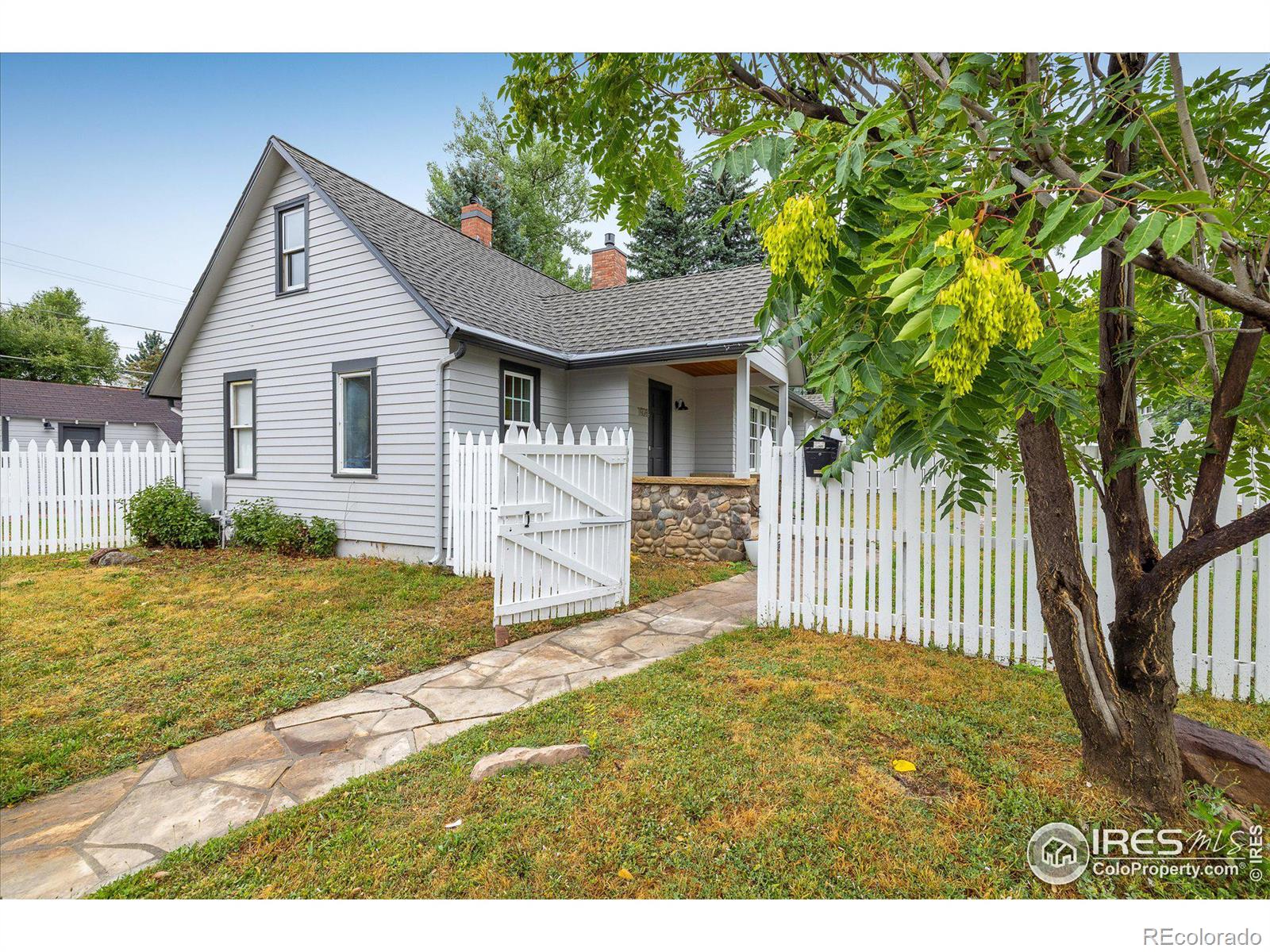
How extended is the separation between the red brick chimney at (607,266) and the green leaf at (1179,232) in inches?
487

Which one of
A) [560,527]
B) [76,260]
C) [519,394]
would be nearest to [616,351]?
[519,394]

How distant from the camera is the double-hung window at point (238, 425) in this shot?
29.1 feet

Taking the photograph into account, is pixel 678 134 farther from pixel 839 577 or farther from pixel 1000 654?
pixel 1000 654

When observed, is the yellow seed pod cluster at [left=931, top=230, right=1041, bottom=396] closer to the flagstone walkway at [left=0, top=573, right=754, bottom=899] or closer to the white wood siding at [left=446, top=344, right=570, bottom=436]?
the flagstone walkway at [left=0, top=573, right=754, bottom=899]

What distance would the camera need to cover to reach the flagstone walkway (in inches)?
74.9

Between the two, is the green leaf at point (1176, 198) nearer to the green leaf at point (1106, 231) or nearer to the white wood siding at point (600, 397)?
the green leaf at point (1106, 231)

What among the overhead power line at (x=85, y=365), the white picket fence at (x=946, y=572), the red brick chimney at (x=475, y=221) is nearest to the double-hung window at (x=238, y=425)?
the red brick chimney at (x=475, y=221)

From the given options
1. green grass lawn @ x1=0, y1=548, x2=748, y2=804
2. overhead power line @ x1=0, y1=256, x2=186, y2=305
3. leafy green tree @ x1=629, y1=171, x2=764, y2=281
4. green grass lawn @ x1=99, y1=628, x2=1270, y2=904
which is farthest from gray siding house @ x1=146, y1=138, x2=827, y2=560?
leafy green tree @ x1=629, y1=171, x2=764, y2=281

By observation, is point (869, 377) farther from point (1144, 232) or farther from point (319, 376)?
point (319, 376)

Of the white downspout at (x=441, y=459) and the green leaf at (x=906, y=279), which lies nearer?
the green leaf at (x=906, y=279)

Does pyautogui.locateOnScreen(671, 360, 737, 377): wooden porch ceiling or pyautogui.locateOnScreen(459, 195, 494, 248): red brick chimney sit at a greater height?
pyautogui.locateOnScreen(459, 195, 494, 248): red brick chimney

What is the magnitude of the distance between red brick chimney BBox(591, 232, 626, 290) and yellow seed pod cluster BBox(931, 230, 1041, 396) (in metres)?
12.4

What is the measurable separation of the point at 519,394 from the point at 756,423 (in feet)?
20.6

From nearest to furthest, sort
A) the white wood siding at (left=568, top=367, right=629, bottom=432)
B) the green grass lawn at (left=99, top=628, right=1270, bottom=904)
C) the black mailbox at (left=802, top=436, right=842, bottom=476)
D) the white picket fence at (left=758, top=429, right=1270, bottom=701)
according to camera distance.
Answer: the green grass lawn at (left=99, top=628, right=1270, bottom=904) < the white picket fence at (left=758, top=429, right=1270, bottom=701) < the black mailbox at (left=802, top=436, right=842, bottom=476) < the white wood siding at (left=568, top=367, right=629, bottom=432)
